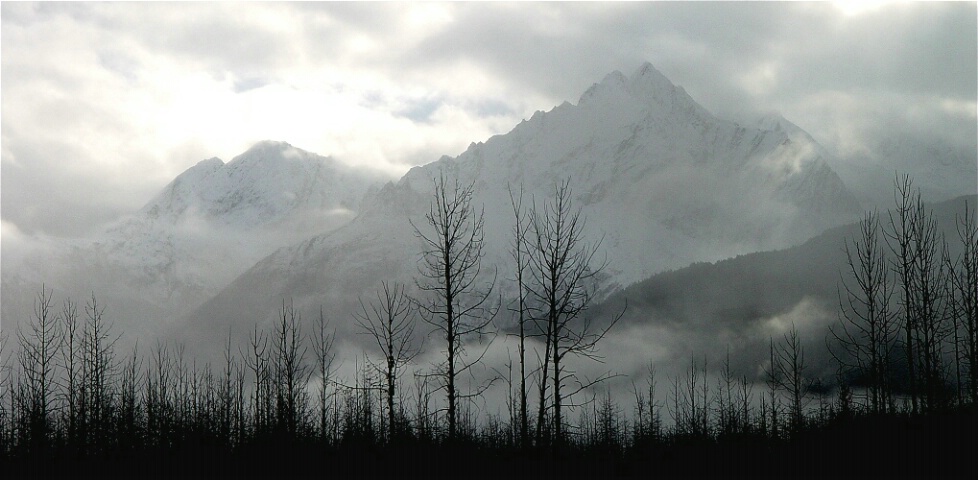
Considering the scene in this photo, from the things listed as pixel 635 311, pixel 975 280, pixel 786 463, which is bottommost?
pixel 786 463

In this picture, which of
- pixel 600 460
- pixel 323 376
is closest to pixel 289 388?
pixel 323 376

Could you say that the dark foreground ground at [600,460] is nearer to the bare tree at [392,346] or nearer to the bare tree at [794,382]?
the bare tree at [392,346]

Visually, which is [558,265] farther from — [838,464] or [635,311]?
[635,311]

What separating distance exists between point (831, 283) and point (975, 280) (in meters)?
138

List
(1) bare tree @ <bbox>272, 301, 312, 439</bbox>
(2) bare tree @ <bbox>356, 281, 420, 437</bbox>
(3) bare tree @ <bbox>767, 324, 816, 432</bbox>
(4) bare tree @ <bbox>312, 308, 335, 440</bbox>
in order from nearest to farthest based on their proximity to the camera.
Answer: (2) bare tree @ <bbox>356, 281, 420, 437</bbox>
(1) bare tree @ <bbox>272, 301, 312, 439</bbox>
(4) bare tree @ <bbox>312, 308, 335, 440</bbox>
(3) bare tree @ <bbox>767, 324, 816, 432</bbox>

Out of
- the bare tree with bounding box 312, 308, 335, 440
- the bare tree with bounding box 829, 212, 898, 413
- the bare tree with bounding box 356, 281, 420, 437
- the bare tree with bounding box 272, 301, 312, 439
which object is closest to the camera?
the bare tree with bounding box 356, 281, 420, 437

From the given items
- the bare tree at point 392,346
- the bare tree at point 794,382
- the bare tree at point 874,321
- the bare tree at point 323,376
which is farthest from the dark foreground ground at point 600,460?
the bare tree at point 794,382

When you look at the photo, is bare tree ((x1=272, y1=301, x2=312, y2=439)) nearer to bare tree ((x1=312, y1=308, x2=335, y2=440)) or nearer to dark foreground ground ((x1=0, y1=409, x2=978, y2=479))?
bare tree ((x1=312, y1=308, x2=335, y2=440))

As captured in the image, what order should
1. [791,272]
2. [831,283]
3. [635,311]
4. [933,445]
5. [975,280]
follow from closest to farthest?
[933,445]
[975,280]
[831,283]
[791,272]
[635,311]

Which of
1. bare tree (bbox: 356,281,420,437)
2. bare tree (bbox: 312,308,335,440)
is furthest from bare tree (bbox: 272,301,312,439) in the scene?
bare tree (bbox: 356,281,420,437)

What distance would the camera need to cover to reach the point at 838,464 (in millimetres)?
19828

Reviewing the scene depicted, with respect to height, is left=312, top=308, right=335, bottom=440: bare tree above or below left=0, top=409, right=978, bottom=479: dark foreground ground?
above

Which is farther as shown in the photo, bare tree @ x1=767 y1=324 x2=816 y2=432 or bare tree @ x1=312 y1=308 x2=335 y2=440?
bare tree @ x1=767 y1=324 x2=816 y2=432

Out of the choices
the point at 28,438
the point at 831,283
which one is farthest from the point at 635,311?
the point at 28,438
